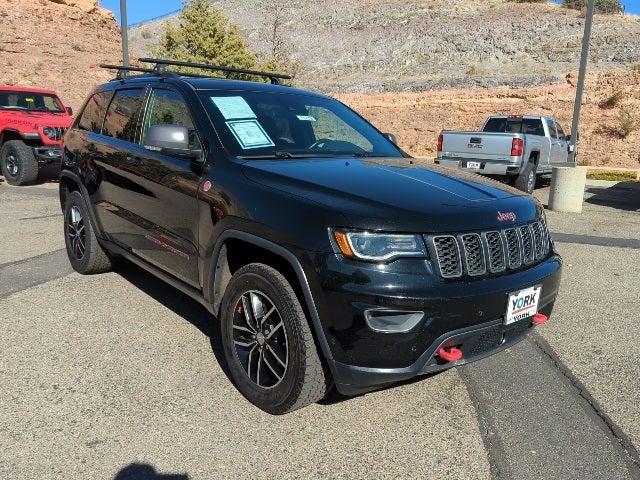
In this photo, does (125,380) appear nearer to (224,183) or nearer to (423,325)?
(224,183)

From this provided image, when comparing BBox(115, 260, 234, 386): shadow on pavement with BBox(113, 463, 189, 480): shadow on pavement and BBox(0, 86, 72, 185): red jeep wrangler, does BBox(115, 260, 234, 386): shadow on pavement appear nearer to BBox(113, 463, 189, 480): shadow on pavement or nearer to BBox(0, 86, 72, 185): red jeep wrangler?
BBox(113, 463, 189, 480): shadow on pavement

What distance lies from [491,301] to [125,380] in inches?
85.1

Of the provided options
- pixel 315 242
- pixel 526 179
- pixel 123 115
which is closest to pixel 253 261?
pixel 315 242

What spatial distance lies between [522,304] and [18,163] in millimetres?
11373

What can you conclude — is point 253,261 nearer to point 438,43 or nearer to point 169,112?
point 169,112

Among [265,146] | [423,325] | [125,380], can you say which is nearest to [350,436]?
[423,325]

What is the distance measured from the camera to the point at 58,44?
33.4 metres

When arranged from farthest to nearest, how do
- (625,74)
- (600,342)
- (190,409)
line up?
(625,74), (600,342), (190,409)

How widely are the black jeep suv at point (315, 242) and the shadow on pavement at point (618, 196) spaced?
9130 millimetres

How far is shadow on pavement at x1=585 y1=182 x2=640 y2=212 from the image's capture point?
1156cm

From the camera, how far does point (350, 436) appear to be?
2895 mm

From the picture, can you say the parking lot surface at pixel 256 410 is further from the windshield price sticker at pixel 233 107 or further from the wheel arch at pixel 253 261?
the windshield price sticker at pixel 233 107

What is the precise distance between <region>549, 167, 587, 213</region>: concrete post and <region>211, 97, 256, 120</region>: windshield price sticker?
7933mm

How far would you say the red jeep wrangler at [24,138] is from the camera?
37.7 feet
